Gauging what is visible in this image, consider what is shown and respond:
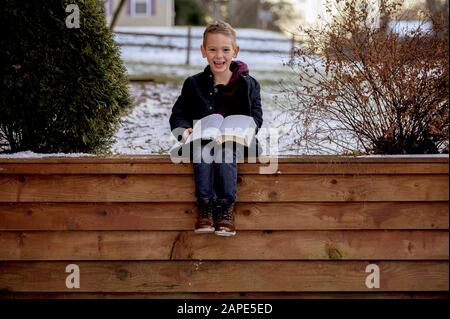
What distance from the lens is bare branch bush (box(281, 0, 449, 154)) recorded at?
12.5 ft

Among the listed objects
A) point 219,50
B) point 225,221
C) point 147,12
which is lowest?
point 225,221

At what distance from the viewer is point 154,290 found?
372cm

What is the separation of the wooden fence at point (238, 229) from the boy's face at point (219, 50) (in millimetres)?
648

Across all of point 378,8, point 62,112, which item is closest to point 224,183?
point 62,112

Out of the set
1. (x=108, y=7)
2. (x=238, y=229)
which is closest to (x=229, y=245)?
(x=238, y=229)

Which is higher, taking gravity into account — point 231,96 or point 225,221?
point 231,96

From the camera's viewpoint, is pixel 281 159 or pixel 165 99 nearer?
pixel 281 159

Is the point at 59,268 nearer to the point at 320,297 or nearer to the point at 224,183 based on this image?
the point at 224,183

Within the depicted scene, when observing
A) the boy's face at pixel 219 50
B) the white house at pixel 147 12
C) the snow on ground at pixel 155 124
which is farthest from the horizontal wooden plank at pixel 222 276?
the white house at pixel 147 12

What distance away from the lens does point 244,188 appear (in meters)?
3.64

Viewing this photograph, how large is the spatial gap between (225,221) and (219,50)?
1038 mm

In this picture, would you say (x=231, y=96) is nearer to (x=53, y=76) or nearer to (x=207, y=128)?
(x=207, y=128)

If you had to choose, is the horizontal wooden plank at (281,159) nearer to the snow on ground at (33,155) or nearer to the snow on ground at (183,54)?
the snow on ground at (33,155)

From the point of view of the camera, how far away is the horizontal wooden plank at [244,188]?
3.63 meters
